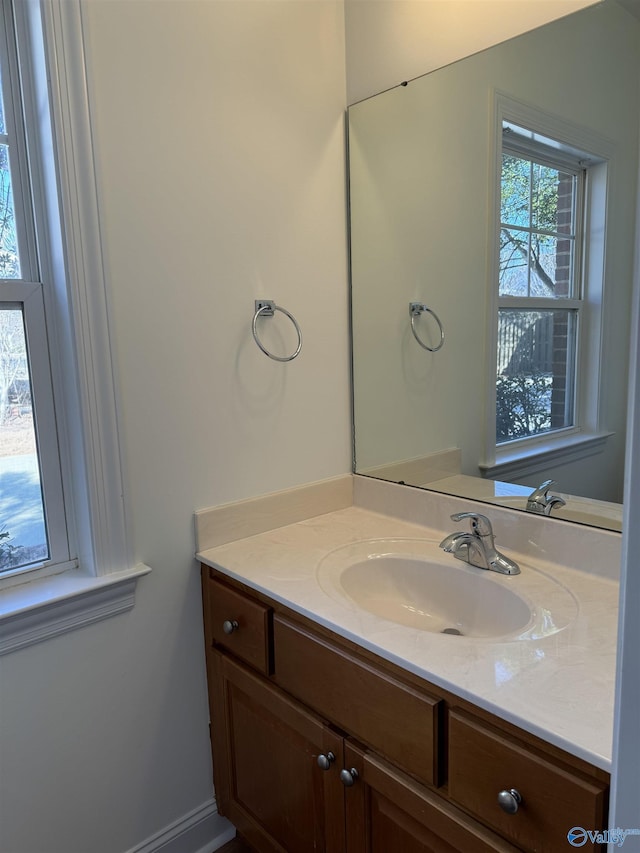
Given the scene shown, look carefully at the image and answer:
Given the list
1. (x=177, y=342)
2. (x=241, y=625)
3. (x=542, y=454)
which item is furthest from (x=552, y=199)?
(x=241, y=625)

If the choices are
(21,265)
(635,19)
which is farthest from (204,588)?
(635,19)

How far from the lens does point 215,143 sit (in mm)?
1349

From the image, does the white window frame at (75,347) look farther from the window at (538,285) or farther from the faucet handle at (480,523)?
the window at (538,285)

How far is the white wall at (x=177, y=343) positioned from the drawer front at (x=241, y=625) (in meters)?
0.08

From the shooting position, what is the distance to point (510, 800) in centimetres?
78

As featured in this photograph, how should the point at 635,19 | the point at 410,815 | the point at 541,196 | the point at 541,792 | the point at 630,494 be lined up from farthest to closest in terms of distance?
the point at 541,196 < the point at 635,19 < the point at 410,815 < the point at 541,792 < the point at 630,494

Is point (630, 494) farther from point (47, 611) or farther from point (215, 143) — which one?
point (215, 143)

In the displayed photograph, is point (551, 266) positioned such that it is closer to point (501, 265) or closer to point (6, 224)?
point (501, 265)

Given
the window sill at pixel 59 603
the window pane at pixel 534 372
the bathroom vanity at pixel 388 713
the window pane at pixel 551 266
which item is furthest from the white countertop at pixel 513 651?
the window pane at pixel 551 266

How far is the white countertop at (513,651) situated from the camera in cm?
76

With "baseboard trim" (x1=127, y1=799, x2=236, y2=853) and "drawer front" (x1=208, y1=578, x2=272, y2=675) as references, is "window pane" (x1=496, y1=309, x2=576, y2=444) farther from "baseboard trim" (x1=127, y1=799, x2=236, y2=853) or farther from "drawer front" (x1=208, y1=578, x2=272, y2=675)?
"baseboard trim" (x1=127, y1=799, x2=236, y2=853)

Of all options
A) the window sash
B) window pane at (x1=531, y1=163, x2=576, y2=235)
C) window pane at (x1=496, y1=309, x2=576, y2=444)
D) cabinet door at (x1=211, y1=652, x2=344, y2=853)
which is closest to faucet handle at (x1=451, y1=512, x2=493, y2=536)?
window pane at (x1=496, y1=309, x2=576, y2=444)

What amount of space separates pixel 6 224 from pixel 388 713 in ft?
3.90

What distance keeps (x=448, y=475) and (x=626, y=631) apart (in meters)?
1.02
